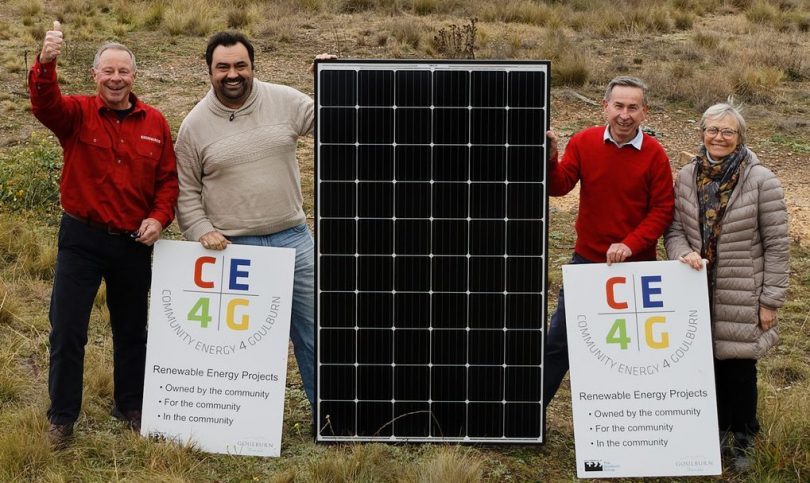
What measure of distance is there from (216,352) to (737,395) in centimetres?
331

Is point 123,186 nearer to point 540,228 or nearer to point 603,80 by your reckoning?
point 540,228

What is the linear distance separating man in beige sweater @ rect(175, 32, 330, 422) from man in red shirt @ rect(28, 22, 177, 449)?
0.17 meters

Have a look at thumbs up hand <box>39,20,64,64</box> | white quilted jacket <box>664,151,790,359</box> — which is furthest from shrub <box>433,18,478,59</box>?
thumbs up hand <box>39,20,64,64</box>

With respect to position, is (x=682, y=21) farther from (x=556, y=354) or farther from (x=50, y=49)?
(x=50, y=49)

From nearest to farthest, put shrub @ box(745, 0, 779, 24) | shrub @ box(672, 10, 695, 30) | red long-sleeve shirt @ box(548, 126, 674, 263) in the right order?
red long-sleeve shirt @ box(548, 126, 674, 263) < shrub @ box(672, 10, 695, 30) < shrub @ box(745, 0, 779, 24)

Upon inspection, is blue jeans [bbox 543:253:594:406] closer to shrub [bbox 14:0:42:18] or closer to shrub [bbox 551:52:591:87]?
shrub [bbox 551:52:591:87]

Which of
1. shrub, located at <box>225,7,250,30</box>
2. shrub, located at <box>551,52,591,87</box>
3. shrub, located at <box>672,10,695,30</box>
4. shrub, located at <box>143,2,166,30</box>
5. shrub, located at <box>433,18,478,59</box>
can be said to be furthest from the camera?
shrub, located at <box>672,10,695,30</box>

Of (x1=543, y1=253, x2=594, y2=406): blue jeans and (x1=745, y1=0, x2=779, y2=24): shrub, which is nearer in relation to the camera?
(x1=543, y1=253, x2=594, y2=406): blue jeans

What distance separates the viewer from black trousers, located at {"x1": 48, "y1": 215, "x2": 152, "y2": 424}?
645cm

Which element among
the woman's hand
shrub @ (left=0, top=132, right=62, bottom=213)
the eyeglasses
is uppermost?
shrub @ (left=0, top=132, right=62, bottom=213)

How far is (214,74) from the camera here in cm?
646

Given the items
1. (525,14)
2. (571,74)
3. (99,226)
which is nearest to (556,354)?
(99,226)

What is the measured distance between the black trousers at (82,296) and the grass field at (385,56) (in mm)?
339

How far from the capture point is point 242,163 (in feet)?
21.5
